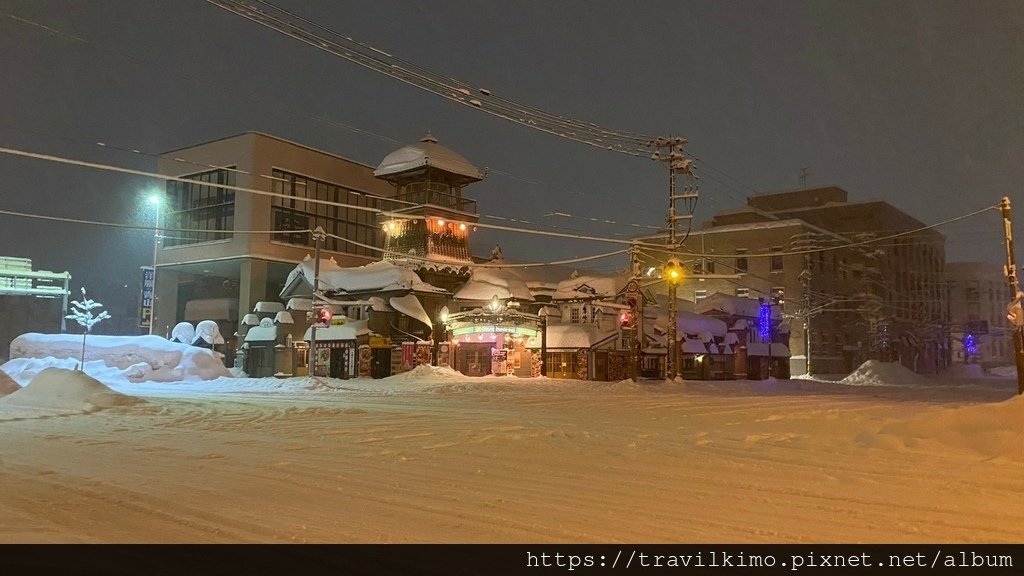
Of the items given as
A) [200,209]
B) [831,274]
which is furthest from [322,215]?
[831,274]

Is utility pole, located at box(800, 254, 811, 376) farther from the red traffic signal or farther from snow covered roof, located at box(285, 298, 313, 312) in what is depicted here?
the red traffic signal

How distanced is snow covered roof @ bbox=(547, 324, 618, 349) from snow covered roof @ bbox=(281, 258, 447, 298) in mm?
8289

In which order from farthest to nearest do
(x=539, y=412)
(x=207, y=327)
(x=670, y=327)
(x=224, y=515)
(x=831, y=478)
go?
(x=207, y=327)
(x=670, y=327)
(x=539, y=412)
(x=831, y=478)
(x=224, y=515)

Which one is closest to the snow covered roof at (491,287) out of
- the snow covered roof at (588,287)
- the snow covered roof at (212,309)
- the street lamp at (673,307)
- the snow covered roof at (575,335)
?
the snow covered roof at (588,287)

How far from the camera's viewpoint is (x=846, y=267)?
75.1m

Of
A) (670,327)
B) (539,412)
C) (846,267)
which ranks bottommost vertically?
(539,412)

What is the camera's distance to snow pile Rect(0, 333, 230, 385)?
41.6 metres

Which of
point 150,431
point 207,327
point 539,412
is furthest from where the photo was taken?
point 207,327

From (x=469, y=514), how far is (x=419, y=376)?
107ft

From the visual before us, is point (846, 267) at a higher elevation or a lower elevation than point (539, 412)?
higher

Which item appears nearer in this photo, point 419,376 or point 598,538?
point 598,538

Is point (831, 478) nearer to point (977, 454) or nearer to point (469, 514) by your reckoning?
point (977, 454)

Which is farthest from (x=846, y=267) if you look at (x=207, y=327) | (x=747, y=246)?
(x=207, y=327)
